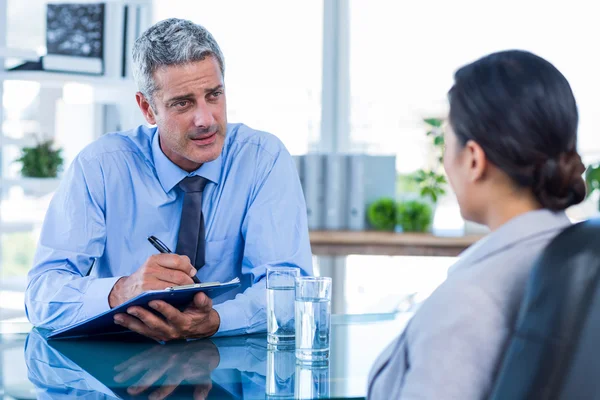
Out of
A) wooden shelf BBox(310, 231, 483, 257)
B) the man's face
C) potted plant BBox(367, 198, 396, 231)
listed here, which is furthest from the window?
the man's face

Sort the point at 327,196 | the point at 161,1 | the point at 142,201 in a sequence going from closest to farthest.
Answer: the point at 142,201 < the point at 327,196 < the point at 161,1

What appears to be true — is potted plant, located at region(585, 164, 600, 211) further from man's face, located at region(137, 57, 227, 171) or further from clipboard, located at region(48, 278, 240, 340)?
clipboard, located at region(48, 278, 240, 340)

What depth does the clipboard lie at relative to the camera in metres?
1.34

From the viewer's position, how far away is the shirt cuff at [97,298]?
1.59m

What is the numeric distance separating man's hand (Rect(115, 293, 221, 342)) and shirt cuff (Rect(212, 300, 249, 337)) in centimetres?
Answer: 3

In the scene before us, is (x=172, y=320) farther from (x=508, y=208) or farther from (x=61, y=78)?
(x=61, y=78)

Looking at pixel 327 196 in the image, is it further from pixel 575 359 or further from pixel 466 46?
pixel 575 359

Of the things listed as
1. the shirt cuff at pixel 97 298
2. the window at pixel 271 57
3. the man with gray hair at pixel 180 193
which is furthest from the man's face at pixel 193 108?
the window at pixel 271 57

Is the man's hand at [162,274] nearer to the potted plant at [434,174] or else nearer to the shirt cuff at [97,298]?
the shirt cuff at [97,298]

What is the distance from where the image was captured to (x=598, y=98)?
4383mm

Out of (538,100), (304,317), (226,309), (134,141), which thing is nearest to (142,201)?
(134,141)

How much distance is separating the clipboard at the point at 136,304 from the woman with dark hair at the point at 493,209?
1.63 feet

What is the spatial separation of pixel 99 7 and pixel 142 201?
6.31 ft

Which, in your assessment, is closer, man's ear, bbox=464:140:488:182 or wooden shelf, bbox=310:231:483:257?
man's ear, bbox=464:140:488:182
